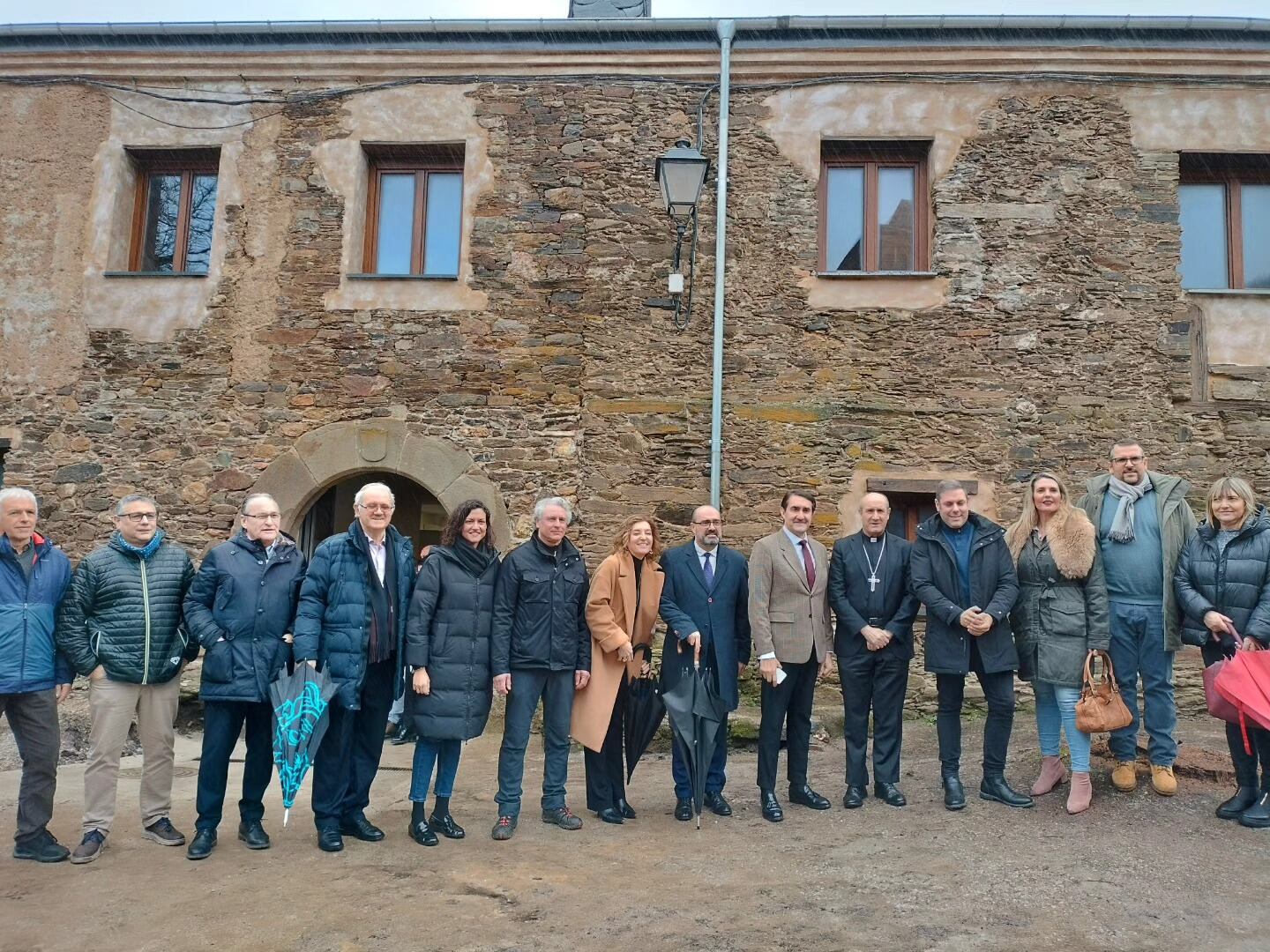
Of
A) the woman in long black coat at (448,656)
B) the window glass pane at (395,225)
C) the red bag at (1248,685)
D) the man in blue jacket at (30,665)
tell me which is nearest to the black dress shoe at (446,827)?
the woman in long black coat at (448,656)

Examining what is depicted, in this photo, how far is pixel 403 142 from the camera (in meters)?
7.99

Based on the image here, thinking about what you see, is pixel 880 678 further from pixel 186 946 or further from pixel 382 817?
pixel 186 946

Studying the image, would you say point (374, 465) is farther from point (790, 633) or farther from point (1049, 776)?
point (1049, 776)

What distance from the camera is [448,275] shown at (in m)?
7.82

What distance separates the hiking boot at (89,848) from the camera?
4.10 metres

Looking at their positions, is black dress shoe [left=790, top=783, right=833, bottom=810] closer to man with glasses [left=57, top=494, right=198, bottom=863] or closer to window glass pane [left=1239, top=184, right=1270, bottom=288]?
man with glasses [left=57, top=494, right=198, bottom=863]

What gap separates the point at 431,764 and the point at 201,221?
19.1 ft

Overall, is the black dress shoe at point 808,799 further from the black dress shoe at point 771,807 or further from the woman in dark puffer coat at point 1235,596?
the woman in dark puffer coat at point 1235,596

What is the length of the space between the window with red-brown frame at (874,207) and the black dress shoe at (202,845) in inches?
227

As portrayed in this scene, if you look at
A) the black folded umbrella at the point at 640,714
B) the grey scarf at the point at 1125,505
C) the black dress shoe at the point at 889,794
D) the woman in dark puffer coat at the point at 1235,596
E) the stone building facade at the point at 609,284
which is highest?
the stone building facade at the point at 609,284

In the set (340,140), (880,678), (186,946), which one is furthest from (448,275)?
(186,946)

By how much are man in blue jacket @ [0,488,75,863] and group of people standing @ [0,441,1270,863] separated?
1 centimetres

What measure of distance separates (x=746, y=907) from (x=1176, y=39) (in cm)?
732

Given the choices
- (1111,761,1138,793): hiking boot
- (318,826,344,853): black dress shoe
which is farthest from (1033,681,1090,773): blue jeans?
(318,826,344,853): black dress shoe
